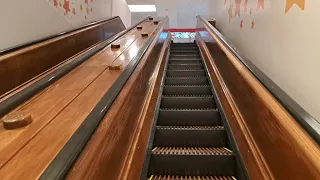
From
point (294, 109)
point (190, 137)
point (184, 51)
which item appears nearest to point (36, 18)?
point (190, 137)

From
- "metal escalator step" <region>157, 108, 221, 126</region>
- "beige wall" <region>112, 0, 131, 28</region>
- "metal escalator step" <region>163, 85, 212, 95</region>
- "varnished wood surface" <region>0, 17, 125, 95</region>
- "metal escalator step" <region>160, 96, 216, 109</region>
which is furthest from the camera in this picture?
"beige wall" <region>112, 0, 131, 28</region>

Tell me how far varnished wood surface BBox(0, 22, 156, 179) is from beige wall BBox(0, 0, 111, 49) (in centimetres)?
101

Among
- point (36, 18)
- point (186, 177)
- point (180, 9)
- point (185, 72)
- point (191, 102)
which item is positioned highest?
point (180, 9)

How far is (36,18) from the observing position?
12.4 feet

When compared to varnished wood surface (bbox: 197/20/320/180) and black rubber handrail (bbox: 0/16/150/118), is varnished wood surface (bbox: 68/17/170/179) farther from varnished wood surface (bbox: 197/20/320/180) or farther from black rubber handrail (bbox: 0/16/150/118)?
varnished wood surface (bbox: 197/20/320/180)

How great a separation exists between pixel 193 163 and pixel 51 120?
4.15 feet

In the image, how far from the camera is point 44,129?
1.44m

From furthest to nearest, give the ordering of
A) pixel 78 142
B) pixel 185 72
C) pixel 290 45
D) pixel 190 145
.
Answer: pixel 185 72 → pixel 190 145 → pixel 290 45 → pixel 78 142

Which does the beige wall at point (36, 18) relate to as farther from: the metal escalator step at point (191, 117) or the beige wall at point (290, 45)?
the beige wall at point (290, 45)

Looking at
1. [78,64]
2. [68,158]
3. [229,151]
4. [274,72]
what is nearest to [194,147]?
[229,151]

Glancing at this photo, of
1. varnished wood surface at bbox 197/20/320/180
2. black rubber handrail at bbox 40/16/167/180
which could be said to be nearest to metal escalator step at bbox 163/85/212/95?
varnished wood surface at bbox 197/20/320/180

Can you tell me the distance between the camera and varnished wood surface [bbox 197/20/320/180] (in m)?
1.39

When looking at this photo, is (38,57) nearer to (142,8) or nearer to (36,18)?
(36,18)

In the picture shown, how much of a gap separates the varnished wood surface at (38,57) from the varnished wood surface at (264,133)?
6.36 ft
